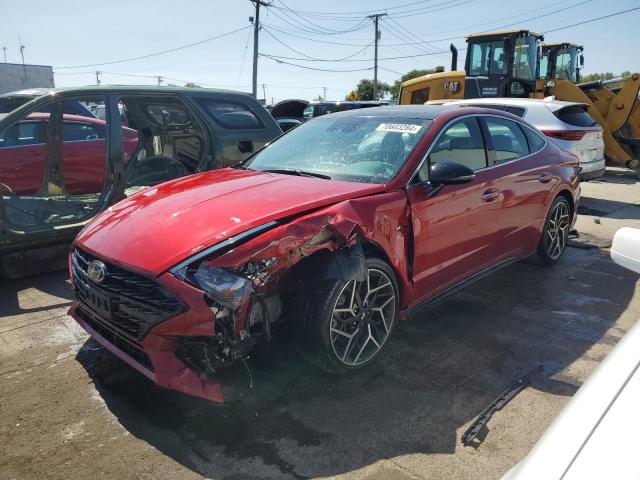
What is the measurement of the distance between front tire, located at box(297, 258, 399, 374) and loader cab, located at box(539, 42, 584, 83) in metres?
12.6

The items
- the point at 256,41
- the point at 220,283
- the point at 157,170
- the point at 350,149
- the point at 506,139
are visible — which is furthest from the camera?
the point at 256,41

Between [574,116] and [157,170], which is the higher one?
[574,116]

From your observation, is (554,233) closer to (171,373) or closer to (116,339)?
(171,373)

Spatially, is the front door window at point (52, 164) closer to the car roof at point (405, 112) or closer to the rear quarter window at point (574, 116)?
the car roof at point (405, 112)

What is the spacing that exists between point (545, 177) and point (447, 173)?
188cm

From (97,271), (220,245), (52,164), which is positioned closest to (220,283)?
(220,245)

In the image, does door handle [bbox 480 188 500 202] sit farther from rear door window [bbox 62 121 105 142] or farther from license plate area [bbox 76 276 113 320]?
rear door window [bbox 62 121 105 142]

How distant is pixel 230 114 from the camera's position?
5.71m

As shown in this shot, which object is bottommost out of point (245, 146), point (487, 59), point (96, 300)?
point (96, 300)

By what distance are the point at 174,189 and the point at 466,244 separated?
2.17 meters

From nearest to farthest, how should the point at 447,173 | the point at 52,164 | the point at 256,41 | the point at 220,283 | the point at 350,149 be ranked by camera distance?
the point at 220,283 → the point at 447,173 → the point at 350,149 → the point at 52,164 → the point at 256,41

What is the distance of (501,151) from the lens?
423cm

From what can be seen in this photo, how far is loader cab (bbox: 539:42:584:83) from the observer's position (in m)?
13.9

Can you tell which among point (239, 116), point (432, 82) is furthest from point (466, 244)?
point (432, 82)
